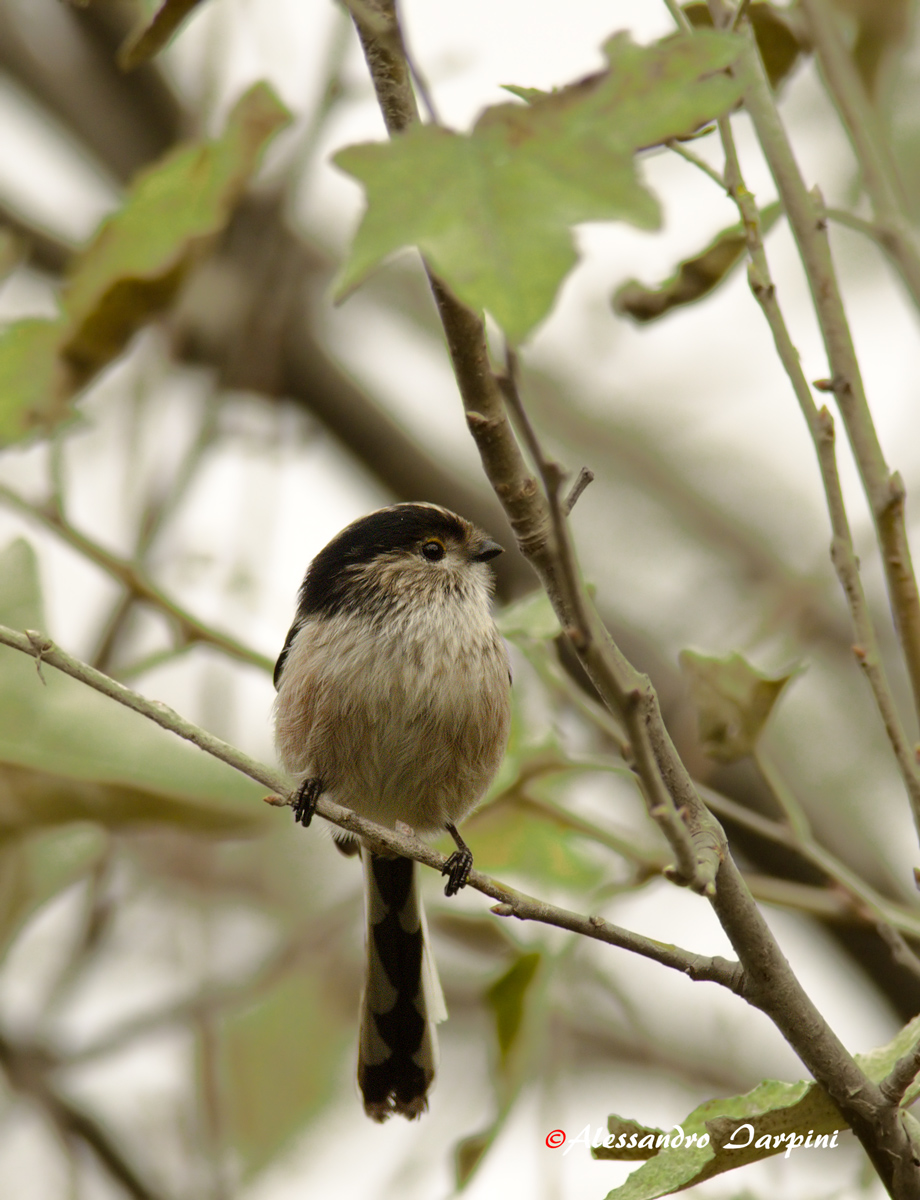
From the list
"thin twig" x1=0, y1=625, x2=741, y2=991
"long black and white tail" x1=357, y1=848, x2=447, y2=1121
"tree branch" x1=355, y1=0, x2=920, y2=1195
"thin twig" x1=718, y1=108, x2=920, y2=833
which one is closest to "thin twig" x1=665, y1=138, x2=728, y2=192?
"thin twig" x1=718, y1=108, x2=920, y2=833

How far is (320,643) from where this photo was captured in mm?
2727

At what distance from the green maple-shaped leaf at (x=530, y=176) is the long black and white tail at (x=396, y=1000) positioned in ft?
7.06

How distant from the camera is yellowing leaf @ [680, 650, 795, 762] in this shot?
1.99 metres

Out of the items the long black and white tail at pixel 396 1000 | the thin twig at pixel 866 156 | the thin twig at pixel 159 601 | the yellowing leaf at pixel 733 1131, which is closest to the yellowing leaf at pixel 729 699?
the yellowing leaf at pixel 733 1131

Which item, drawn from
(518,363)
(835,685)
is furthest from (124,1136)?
(518,363)

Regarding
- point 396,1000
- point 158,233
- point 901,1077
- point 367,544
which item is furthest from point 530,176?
point 396,1000

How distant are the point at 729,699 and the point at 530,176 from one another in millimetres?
1199

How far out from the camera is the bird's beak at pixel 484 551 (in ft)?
10.0

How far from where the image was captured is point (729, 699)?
6.60ft

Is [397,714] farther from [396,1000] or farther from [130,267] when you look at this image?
[130,267]

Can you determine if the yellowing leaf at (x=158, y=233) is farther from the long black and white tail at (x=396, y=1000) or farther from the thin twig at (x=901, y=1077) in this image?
the thin twig at (x=901, y=1077)

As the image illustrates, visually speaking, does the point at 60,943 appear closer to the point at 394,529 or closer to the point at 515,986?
the point at 394,529

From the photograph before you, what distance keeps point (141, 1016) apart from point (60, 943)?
1173mm

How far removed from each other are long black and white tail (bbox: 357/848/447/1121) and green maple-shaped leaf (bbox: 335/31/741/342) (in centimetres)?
215
